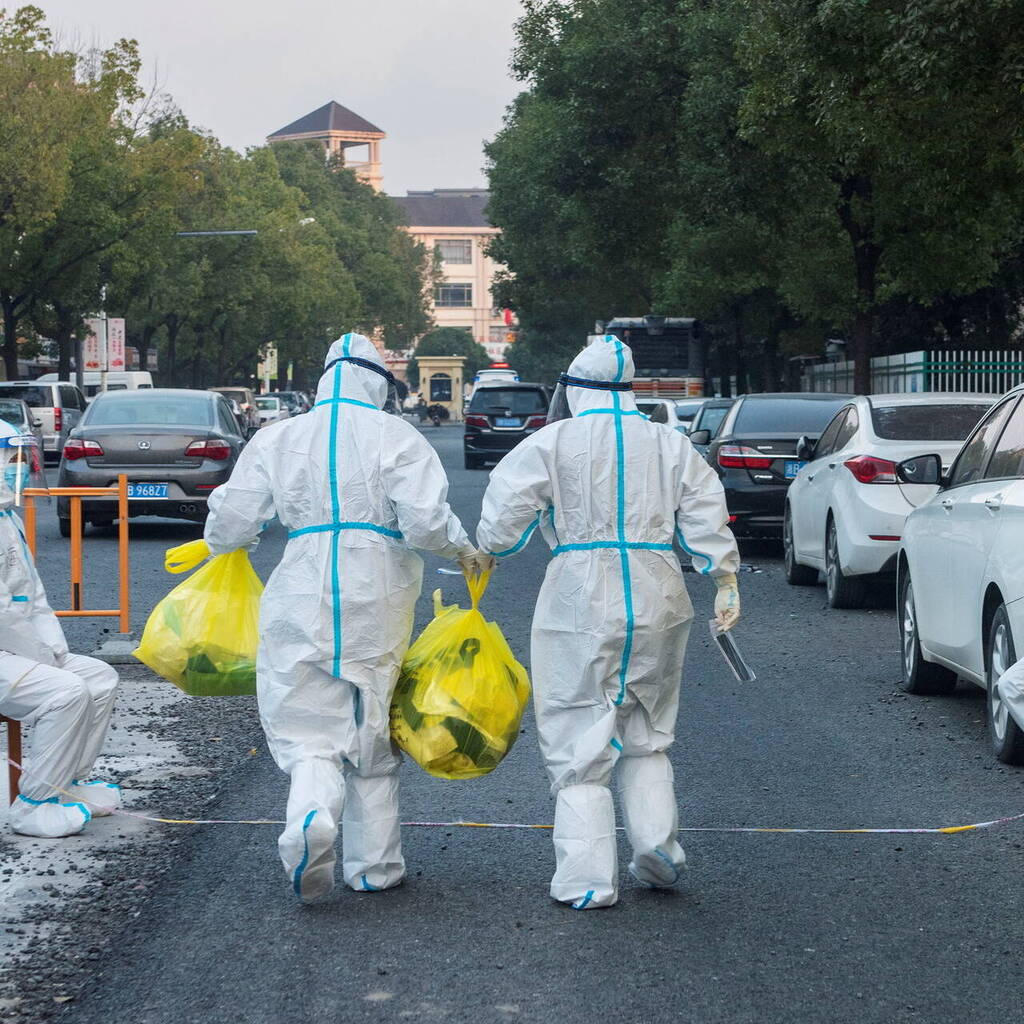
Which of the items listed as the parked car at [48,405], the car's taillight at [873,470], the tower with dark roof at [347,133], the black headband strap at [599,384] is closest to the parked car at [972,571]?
the black headband strap at [599,384]

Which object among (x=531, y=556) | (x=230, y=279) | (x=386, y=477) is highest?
(x=230, y=279)

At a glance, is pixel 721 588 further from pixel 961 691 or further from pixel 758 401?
pixel 758 401

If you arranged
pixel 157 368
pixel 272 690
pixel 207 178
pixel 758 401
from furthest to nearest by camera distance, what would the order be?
1. pixel 157 368
2. pixel 207 178
3. pixel 758 401
4. pixel 272 690

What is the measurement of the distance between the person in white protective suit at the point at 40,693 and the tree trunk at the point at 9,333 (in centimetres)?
3860

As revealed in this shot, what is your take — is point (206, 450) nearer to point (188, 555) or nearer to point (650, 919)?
point (188, 555)

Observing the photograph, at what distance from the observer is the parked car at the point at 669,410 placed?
937 inches

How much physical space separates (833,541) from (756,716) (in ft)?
14.3

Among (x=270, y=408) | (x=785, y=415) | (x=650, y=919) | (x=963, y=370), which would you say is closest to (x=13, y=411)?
(x=963, y=370)

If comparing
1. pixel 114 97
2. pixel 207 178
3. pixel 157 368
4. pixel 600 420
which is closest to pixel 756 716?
pixel 600 420

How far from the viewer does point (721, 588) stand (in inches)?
211

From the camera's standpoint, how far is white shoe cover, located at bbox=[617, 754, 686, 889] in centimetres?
495

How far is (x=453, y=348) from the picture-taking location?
128 meters

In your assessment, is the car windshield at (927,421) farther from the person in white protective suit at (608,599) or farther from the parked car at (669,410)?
the parked car at (669,410)

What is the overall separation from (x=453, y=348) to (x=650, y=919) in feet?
408
